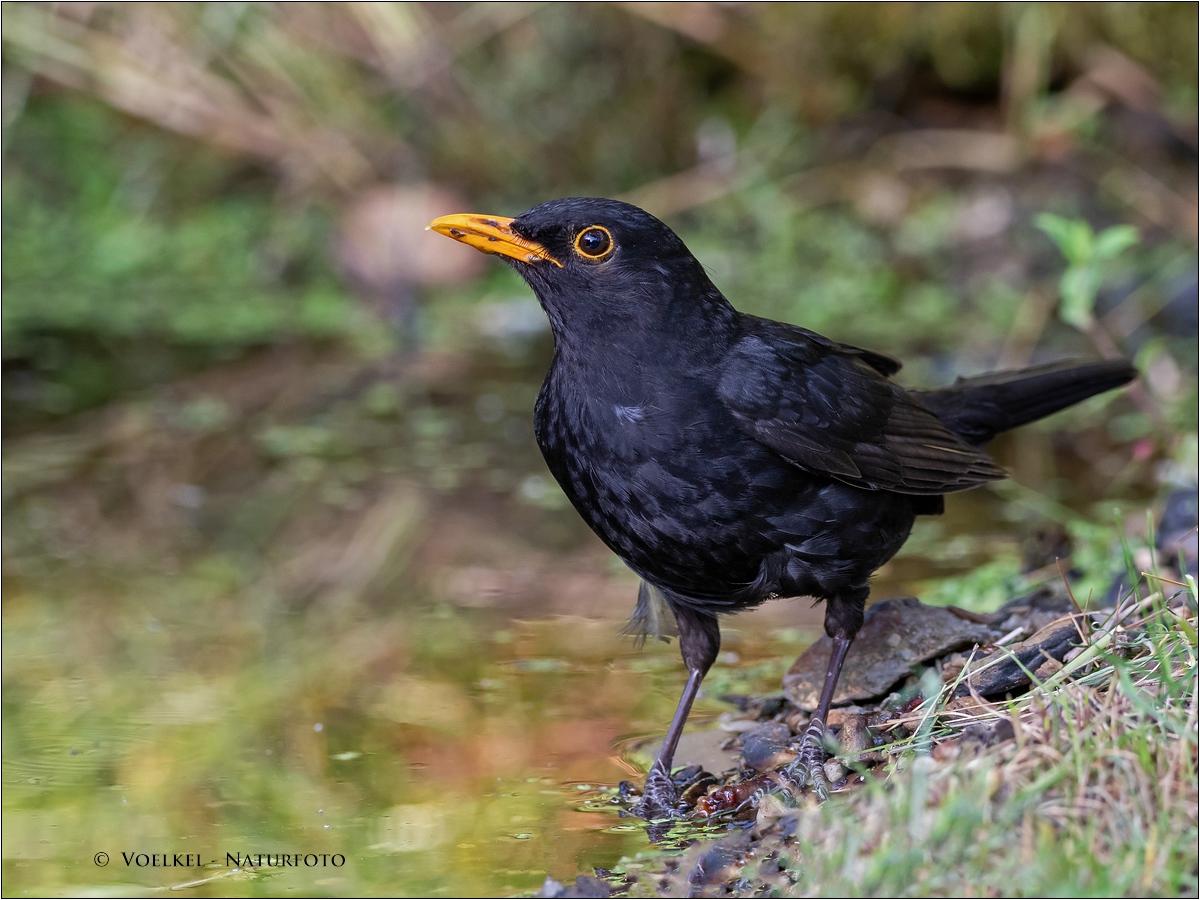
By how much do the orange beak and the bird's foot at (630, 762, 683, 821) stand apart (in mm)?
1421

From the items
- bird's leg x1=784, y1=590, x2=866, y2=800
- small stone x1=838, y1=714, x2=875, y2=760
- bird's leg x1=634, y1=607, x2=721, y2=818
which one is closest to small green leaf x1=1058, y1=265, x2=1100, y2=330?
bird's leg x1=784, y1=590, x2=866, y2=800

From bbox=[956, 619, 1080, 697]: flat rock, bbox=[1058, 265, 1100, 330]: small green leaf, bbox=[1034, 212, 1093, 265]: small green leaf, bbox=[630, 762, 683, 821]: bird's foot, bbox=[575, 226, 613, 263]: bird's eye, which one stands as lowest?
bbox=[630, 762, 683, 821]: bird's foot

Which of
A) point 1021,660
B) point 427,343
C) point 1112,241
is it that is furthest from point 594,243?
point 427,343

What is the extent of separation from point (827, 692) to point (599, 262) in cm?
132

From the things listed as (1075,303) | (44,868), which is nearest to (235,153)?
(1075,303)

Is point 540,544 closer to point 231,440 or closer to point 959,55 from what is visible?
point 231,440

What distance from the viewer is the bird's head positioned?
3807mm

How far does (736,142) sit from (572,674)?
22.6 feet

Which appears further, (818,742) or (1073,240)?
A: (1073,240)

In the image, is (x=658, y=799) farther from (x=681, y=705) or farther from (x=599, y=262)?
(x=599, y=262)

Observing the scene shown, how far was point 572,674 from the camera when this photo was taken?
4402 mm

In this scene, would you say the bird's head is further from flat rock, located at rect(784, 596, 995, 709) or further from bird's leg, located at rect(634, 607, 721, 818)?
flat rock, located at rect(784, 596, 995, 709)

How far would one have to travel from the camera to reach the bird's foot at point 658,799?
3529 millimetres

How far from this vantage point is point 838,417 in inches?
155
